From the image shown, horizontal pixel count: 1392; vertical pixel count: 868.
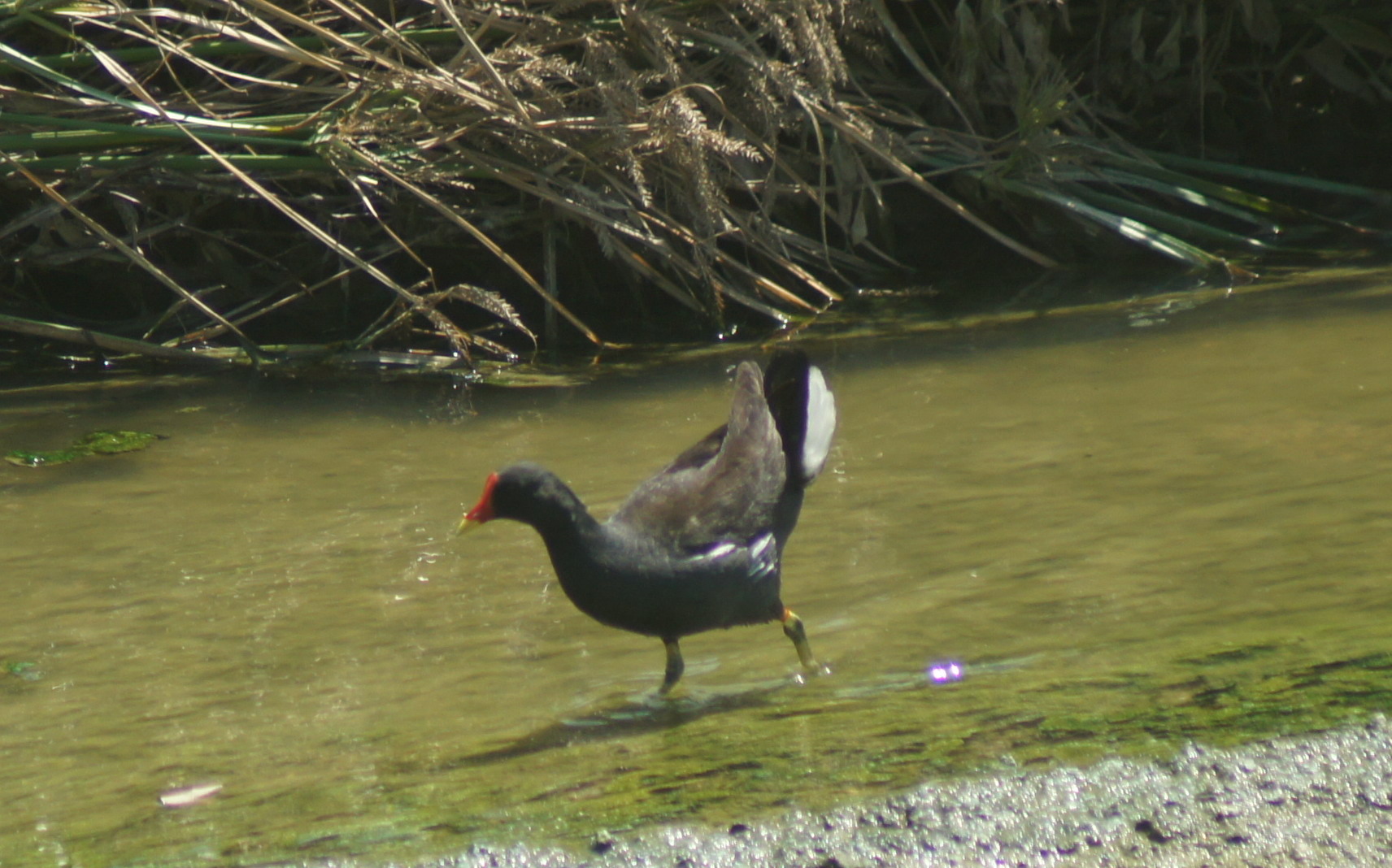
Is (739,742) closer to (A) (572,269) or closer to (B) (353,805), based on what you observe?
(B) (353,805)

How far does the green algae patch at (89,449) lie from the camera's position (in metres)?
3.96

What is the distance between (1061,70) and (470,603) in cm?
381

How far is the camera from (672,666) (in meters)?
2.56

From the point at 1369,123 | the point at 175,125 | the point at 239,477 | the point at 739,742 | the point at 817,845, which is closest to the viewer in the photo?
the point at 817,845

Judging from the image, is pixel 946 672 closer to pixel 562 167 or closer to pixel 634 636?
pixel 634 636

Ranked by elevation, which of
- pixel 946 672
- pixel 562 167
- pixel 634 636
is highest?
pixel 562 167

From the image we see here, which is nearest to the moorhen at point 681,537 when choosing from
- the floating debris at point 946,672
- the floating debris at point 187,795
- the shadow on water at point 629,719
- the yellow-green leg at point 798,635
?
the yellow-green leg at point 798,635

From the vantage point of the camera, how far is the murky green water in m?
1.90

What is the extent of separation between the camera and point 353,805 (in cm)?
192

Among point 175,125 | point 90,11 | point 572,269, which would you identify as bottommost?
point 572,269

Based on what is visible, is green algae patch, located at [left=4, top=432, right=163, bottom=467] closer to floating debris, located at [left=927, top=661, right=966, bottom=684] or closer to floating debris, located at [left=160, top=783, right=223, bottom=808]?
floating debris, located at [left=160, top=783, right=223, bottom=808]

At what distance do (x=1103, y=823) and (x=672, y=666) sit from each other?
40.1 inches

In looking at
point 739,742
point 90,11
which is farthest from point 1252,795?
point 90,11

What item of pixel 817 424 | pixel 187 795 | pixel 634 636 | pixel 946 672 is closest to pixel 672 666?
pixel 634 636
